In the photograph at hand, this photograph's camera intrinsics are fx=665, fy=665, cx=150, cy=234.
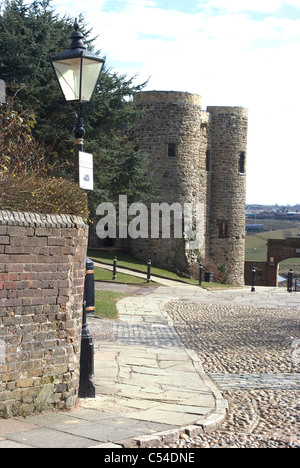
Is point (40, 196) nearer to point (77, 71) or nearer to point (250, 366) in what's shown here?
point (77, 71)

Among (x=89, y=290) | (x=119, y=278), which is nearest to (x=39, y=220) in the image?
(x=89, y=290)

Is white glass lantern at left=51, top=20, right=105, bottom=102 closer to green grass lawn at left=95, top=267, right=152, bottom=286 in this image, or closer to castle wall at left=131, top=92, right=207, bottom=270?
green grass lawn at left=95, top=267, right=152, bottom=286

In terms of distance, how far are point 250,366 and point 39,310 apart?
444 cm

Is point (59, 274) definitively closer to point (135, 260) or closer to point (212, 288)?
point (212, 288)

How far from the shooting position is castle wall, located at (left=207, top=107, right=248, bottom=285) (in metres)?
35.6

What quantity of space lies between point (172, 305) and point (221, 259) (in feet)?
59.0

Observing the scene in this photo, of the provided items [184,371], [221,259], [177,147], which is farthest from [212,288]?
[184,371]

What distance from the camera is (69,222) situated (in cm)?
690

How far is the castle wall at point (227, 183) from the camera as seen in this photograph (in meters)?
35.6

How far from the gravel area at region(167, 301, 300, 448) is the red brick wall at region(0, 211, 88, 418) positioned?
1.50 m

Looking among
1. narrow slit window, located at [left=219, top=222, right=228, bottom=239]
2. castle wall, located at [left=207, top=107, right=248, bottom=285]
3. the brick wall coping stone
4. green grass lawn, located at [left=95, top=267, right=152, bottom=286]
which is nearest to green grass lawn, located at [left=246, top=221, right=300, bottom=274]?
castle wall, located at [left=207, top=107, right=248, bottom=285]

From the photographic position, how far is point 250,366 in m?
9.95

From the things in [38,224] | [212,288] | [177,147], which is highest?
[177,147]

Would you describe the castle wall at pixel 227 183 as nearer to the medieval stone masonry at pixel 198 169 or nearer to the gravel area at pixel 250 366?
the medieval stone masonry at pixel 198 169
